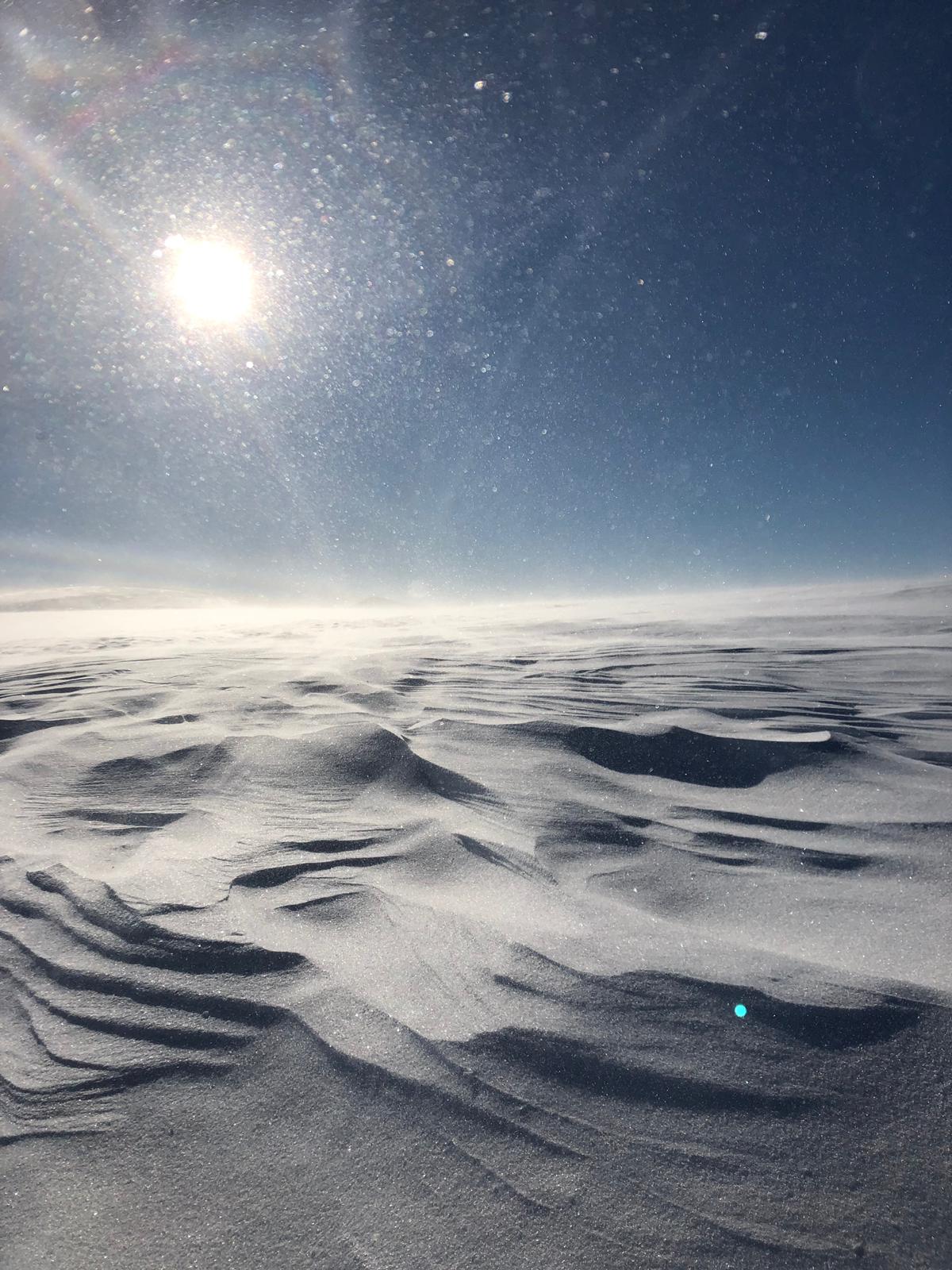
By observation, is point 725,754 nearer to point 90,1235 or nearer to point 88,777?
point 90,1235

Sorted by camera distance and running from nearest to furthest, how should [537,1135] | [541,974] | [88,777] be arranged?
1. [537,1135]
2. [541,974]
3. [88,777]

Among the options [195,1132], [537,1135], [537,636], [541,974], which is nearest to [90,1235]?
[195,1132]

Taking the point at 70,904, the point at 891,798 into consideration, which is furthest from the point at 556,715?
the point at 70,904

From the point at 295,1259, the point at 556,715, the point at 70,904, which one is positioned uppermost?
the point at 556,715

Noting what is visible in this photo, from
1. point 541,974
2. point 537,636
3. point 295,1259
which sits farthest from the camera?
point 537,636

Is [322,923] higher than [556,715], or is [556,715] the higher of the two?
[556,715]

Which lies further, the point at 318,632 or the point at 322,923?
the point at 318,632
